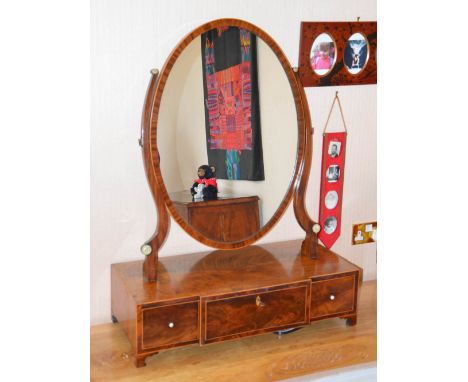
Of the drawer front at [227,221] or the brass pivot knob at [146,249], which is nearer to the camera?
the brass pivot knob at [146,249]

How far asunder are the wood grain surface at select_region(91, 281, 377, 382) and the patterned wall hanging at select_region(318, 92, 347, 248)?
39 cm

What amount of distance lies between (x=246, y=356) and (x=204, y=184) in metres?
0.46

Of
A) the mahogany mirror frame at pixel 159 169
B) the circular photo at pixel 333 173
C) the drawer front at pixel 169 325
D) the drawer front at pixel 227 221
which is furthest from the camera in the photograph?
the circular photo at pixel 333 173

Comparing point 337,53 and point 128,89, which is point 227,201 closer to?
point 128,89

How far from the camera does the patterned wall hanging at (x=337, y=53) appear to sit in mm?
1649

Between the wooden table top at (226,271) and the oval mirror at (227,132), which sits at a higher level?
the oval mirror at (227,132)

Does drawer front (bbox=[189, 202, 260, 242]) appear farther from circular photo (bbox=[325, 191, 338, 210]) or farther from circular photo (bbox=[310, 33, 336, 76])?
circular photo (bbox=[310, 33, 336, 76])

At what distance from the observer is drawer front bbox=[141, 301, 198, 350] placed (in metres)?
1.20

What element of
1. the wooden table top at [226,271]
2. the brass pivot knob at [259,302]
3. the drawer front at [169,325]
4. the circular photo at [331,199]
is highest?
the circular photo at [331,199]

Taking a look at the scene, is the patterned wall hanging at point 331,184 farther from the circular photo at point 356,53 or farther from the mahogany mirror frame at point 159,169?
the mahogany mirror frame at point 159,169


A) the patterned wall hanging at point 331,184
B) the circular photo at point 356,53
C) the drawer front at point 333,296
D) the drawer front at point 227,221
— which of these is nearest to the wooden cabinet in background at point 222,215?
the drawer front at point 227,221

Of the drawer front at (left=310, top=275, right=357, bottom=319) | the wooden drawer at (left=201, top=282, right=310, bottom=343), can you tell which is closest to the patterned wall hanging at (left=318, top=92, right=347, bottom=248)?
the drawer front at (left=310, top=275, right=357, bottom=319)

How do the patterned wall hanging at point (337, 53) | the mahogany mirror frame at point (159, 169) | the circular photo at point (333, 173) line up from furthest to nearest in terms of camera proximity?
the circular photo at point (333, 173) < the patterned wall hanging at point (337, 53) < the mahogany mirror frame at point (159, 169)
